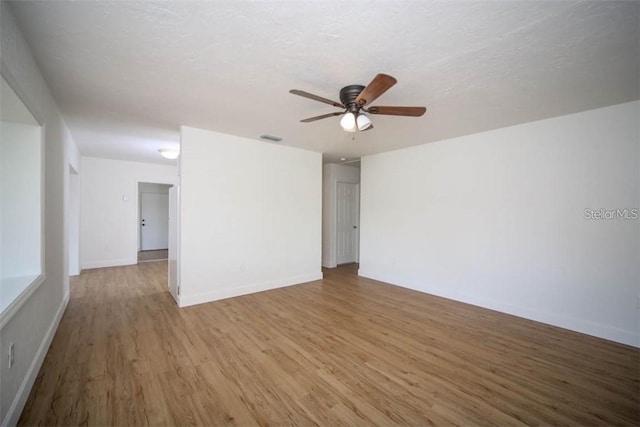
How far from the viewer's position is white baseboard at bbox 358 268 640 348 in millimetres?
2770

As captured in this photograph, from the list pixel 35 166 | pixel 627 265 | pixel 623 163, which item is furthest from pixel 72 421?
pixel 623 163

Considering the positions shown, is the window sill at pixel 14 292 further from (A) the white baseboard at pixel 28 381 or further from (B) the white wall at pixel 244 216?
(B) the white wall at pixel 244 216

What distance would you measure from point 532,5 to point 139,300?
5.18 metres

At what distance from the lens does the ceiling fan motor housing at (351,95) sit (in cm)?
228

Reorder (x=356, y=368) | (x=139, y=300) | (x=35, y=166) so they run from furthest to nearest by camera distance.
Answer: (x=139, y=300), (x=356, y=368), (x=35, y=166)

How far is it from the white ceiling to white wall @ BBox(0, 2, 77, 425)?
15 cm

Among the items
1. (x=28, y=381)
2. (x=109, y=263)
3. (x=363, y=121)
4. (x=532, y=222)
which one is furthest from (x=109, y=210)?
(x=532, y=222)

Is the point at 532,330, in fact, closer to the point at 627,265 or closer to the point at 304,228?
the point at 627,265

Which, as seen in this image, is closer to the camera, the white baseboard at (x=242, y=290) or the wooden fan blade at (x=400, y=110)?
the wooden fan blade at (x=400, y=110)

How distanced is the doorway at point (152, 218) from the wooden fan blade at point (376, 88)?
26.9 feet

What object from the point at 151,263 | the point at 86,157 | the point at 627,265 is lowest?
the point at 151,263

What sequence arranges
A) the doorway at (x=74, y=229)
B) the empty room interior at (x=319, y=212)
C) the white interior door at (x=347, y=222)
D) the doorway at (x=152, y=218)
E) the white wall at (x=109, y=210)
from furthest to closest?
the doorway at (x=152, y=218) → the white interior door at (x=347, y=222) → the white wall at (x=109, y=210) → the doorway at (x=74, y=229) → the empty room interior at (x=319, y=212)

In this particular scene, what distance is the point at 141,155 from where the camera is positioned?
224 inches

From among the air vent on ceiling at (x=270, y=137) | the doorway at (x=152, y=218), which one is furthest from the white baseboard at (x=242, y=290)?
the doorway at (x=152, y=218)
